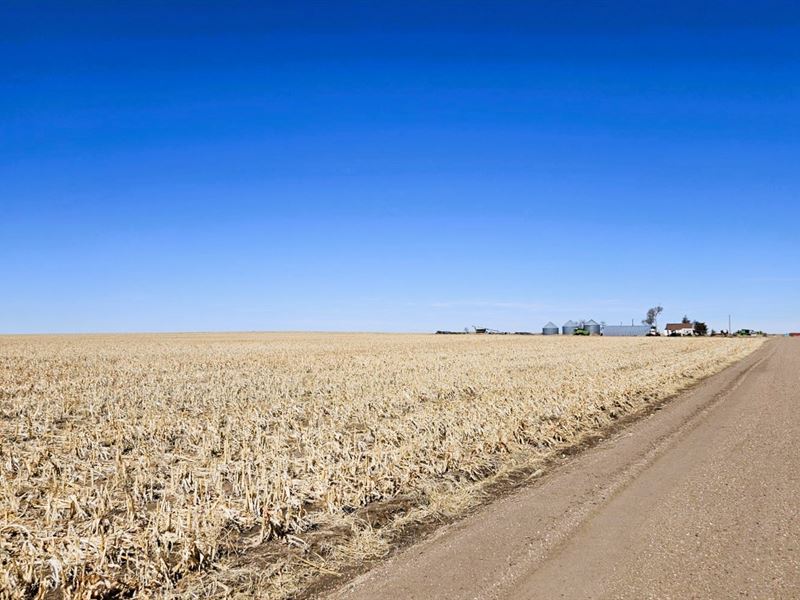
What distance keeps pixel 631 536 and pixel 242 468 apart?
17.1 ft

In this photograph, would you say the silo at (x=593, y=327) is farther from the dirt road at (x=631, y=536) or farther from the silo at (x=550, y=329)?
the dirt road at (x=631, y=536)

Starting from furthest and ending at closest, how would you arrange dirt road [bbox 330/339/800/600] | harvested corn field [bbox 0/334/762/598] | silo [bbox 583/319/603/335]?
silo [bbox 583/319/603/335]
harvested corn field [bbox 0/334/762/598]
dirt road [bbox 330/339/800/600]

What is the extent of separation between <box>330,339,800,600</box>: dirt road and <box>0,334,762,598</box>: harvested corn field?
→ 2.97 ft

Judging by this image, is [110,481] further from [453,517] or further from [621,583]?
[621,583]

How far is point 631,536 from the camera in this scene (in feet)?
20.0

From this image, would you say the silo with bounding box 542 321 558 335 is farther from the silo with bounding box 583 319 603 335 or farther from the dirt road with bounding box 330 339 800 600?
the dirt road with bounding box 330 339 800 600

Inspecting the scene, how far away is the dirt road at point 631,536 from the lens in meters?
5.10

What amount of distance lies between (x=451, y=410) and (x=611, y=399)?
507cm

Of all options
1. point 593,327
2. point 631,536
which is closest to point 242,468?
point 631,536

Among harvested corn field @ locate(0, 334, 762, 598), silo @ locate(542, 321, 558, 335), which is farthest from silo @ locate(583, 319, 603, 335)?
harvested corn field @ locate(0, 334, 762, 598)

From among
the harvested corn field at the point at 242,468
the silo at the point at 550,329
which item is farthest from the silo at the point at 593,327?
the harvested corn field at the point at 242,468

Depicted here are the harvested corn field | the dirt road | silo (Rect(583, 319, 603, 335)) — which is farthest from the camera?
silo (Rect(583, 319, 603, 335))

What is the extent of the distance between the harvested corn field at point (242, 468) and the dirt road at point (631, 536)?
0.91 m

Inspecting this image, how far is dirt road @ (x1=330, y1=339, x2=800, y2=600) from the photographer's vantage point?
510 cm
